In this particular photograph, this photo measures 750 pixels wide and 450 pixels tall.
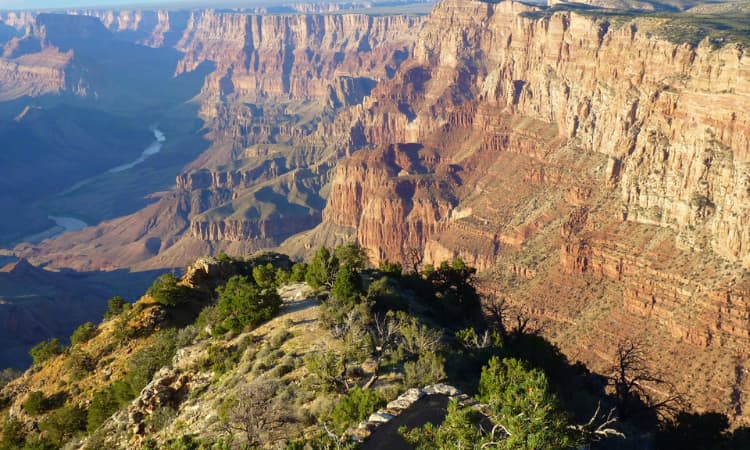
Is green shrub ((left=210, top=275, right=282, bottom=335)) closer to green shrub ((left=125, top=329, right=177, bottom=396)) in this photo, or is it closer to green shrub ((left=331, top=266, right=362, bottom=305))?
green shrub ((left=125, top=329, right=177, bottom=396))

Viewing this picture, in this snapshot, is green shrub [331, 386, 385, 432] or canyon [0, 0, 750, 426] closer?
green shrub [331, 386, 385, 432]

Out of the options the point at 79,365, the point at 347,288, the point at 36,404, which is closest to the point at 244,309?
the point at 347,288

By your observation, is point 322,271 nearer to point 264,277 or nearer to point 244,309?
point 244,309

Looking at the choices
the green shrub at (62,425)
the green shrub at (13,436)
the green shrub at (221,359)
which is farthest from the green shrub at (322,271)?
the green shrub at (13,436)

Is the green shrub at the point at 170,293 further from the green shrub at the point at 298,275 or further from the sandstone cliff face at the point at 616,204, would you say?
the sandstone cliff face at the point at 616,204

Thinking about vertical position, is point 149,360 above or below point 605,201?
above

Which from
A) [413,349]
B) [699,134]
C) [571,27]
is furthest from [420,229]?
[413,349]

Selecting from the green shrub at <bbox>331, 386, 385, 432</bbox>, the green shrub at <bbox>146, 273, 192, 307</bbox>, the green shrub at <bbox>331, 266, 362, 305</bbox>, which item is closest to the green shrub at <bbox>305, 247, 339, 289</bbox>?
the green shrub at <bbox>331, 266, 362, 305</bbox>
